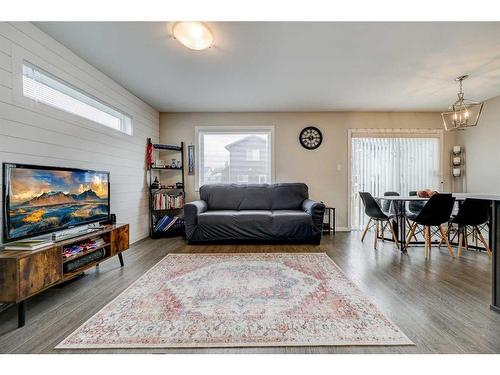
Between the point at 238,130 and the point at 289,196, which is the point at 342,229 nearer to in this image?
the point at 289,196

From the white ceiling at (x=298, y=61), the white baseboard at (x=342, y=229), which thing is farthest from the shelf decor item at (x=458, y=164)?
the white baseboard at (x=342, y=229)

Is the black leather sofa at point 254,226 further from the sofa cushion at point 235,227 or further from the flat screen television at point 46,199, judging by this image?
the flat screen television at point 46,199

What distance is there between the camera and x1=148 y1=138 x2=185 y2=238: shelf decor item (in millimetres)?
4355

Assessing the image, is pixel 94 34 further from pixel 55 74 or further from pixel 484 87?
pixel 484 87

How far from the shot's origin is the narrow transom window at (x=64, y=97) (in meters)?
2.24

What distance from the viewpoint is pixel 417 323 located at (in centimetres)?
166

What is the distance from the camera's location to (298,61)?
2865mm

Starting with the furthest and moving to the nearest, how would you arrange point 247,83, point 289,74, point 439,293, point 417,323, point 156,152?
point 156,152 → point 247,83 → point 289,74 → point 439,293 → point 417,323

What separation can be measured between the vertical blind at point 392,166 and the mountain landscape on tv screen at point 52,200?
178 inches

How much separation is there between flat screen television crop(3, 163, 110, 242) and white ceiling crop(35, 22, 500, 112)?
4.62 feet

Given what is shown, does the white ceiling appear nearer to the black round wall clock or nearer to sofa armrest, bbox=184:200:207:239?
the black round wall clock

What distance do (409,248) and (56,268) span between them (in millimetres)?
4348

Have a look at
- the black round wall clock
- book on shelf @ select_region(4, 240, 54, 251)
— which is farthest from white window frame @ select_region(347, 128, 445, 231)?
book on shelf @ select_region(4, 240, 54, 251)
